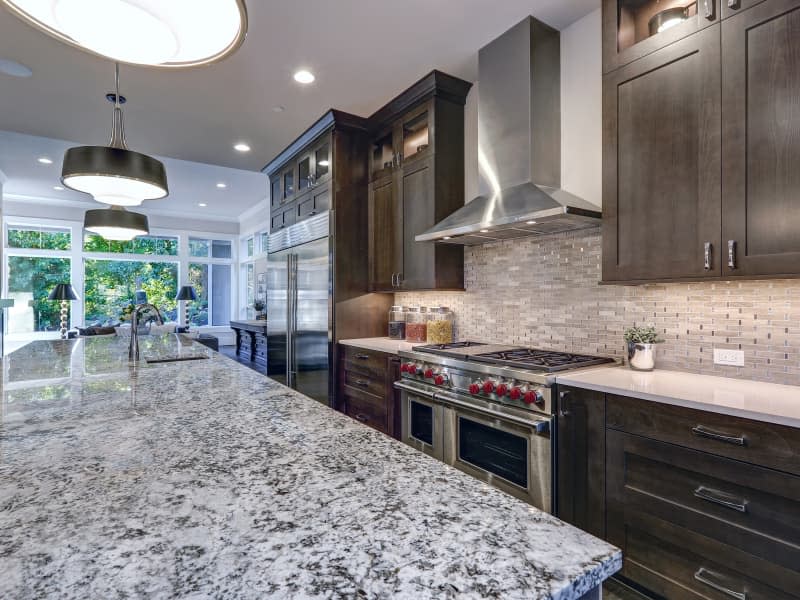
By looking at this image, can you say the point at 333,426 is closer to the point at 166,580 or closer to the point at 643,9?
the point at 166,580

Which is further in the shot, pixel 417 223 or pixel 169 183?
pixel 169 183

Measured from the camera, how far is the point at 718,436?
146 centimetres

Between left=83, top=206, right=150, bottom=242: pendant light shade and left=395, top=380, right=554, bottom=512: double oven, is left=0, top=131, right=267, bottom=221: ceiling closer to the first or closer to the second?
left=83, top=206, right=150, bottom=242: pendant light shade

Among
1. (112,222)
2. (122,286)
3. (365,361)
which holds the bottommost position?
(365,361)

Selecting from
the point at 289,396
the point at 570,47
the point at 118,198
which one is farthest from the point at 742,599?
the point at 118,198

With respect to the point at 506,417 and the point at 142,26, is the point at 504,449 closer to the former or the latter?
the point at 506,417

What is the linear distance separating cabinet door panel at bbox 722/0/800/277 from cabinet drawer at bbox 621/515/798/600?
0.99 m

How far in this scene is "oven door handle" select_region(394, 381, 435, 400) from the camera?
2.63 meters

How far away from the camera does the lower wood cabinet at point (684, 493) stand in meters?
1.35

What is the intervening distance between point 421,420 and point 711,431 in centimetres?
162

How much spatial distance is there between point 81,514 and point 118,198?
2.48 metres

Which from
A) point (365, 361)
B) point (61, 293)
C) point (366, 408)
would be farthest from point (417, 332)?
point (61, 293)

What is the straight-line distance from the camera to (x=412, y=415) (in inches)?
111

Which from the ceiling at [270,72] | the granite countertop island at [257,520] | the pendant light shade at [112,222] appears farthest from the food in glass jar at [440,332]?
the pendant light shade at [112,222]
